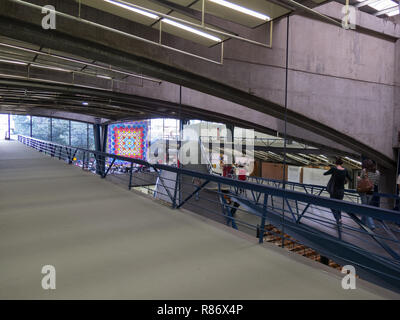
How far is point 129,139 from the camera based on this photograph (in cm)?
3000

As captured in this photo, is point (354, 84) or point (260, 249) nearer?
point (260, 249)

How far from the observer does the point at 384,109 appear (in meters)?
10.5

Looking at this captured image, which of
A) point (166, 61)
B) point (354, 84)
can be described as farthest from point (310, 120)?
point (166, 61)

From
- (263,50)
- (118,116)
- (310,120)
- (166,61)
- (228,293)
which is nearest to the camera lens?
(228,293)

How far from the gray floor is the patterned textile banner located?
2448 cm

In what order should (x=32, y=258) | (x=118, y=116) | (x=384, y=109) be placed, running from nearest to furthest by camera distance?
(x=32, y=258) < (x=384, y=109) < (x=118, y=116)

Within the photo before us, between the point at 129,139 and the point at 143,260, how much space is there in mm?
28228

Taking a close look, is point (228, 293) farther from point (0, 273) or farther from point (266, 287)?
point (0, 273)

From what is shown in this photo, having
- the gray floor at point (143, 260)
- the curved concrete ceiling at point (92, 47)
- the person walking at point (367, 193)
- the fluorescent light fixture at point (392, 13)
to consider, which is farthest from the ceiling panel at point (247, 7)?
the fluorescent light fixture at point (392, 13)

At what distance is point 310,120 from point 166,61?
16.7 feet

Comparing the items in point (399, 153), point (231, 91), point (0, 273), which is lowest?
point (0, 273)

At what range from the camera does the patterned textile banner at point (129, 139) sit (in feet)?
95.3

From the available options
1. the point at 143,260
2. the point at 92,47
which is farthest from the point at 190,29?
the point at 143,260

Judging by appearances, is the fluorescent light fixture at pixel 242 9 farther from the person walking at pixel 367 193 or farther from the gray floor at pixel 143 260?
the person walking at pixel 367 193
